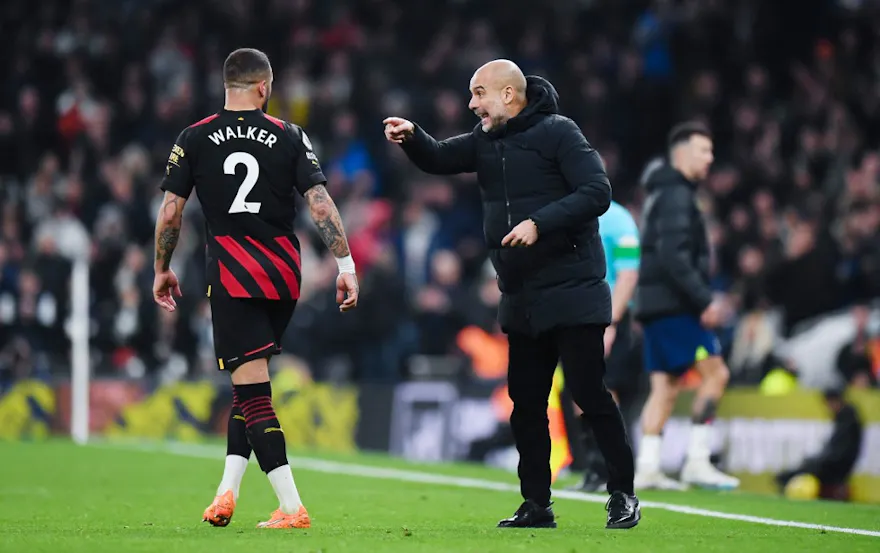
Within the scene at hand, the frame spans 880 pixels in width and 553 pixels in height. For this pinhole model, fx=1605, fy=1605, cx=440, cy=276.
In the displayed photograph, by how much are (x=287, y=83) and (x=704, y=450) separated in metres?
13.1

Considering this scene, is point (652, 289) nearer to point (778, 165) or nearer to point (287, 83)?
point (778, 165)

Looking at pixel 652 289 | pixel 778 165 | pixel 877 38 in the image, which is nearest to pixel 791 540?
pixel 652 289

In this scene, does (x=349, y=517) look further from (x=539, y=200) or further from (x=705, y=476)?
(x=705, y=476)

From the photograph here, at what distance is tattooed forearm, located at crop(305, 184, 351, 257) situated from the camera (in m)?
7.58

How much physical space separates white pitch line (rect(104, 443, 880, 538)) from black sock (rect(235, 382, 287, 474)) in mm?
2687

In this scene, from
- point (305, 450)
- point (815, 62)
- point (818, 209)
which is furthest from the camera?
point (815, 62)

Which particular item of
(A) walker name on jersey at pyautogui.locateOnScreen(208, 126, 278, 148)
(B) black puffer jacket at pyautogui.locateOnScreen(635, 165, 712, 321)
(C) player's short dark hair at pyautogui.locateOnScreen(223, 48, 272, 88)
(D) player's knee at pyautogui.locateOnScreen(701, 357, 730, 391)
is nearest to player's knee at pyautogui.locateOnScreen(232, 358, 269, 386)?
(A) walker name on jersey at pyautogui.locateOnScreen(208, 126, 278, 148)

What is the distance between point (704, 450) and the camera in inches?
451

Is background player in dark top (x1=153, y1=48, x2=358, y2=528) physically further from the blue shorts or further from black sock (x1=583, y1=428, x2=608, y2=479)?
the blue shorts

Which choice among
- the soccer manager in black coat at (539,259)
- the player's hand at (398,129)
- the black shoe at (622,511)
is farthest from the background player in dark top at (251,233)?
the black shoe at (622,511)

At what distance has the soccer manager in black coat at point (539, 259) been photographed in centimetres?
759

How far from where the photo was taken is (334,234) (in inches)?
301

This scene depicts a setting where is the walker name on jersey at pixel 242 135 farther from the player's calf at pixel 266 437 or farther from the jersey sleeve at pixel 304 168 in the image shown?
the player's calf at pixel 266 437

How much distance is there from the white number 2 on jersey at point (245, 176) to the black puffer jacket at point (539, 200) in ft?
2.55
